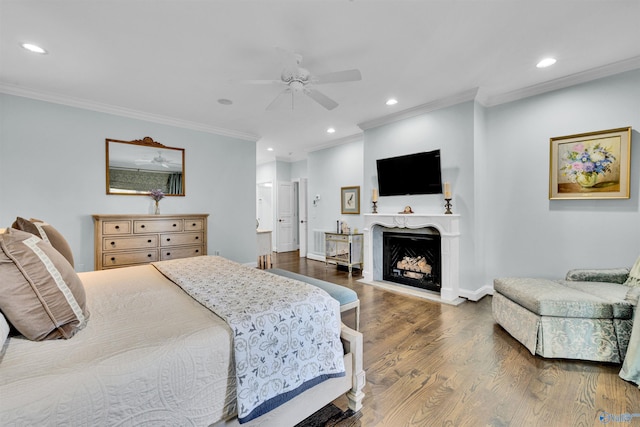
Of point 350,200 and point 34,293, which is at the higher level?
point 350,200

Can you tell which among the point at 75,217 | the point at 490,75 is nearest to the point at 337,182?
the point at 490,75

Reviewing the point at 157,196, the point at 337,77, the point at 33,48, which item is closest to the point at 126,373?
the point at 337,77

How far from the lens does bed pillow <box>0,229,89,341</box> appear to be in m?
1.04

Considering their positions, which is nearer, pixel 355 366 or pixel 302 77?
pixel 355 366

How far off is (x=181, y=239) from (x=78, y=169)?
5.25ft

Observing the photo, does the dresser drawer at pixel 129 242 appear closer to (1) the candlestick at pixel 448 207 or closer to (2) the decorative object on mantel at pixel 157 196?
(2) the decorative object on mantel at pixel 157 196

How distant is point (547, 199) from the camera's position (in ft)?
11.0

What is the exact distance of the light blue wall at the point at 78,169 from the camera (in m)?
3.33

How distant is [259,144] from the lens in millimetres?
6121

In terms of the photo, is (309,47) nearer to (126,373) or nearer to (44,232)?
(44,232)

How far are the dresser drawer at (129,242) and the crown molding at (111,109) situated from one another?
1.82 meters

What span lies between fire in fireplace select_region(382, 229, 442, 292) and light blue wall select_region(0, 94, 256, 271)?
2922 mm

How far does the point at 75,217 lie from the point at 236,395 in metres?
3.96

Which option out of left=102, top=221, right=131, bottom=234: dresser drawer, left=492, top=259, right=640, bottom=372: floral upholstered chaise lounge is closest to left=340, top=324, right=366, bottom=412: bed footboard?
left=492, top=259, right=640, bottom=372: floral upholstered chaise lounge
